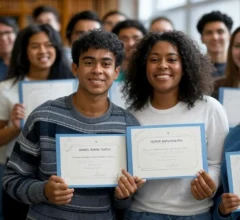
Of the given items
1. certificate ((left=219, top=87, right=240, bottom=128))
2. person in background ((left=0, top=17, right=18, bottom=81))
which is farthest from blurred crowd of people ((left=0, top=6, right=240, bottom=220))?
person in background ((left=0, top=17, right=18, bottom=81))

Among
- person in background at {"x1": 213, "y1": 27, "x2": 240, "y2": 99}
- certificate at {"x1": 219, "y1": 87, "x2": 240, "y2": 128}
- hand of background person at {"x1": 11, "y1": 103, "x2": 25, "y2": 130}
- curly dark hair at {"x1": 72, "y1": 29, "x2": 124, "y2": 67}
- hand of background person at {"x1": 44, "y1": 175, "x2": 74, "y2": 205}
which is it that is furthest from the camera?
person in background at {"x1": 213, "y1": 27, "x2": 240, "y2": 99}

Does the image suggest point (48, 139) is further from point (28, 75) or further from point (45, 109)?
point (28, 75)

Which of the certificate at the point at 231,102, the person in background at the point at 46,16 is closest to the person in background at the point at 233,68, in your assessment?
the certificate at the point at 231,102

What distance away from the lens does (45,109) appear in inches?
73.2

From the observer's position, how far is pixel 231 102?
223cm

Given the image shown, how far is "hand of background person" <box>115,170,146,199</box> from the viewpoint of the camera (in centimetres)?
176

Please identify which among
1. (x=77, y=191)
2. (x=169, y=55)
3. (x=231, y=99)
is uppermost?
(x=169, y=55)

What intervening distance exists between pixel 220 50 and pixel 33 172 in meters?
1.90

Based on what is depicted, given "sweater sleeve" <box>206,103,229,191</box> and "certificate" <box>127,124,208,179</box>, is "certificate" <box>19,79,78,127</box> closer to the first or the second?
"certificate" <box>127,124,208,179</box>

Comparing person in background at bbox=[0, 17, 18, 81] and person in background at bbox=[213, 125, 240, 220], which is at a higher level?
person in background at bbox=[0, 17, 18, 81]

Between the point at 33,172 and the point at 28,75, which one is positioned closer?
the point at 33,172

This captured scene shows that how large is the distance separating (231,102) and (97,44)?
793mm

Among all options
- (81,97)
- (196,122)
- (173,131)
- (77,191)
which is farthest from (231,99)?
(77,191)

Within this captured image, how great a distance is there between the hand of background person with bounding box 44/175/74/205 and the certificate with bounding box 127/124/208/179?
0.28 metres
